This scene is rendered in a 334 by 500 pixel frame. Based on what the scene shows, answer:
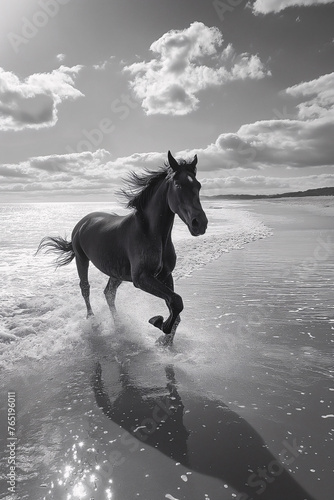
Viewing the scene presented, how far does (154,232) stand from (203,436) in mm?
2458

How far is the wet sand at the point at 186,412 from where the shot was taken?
6.93 feet

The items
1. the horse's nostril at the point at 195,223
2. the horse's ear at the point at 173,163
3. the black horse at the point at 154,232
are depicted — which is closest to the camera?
the horse's nostril at the point at 195,223

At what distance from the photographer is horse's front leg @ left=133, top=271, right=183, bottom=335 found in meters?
4.03

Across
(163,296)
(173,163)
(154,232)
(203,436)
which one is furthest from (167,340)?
(173,163)

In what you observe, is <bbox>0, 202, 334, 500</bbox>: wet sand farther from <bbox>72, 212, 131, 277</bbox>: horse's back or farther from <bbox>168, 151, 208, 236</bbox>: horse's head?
<bbox>168, 151, 208, 236</bbox>: horse's head

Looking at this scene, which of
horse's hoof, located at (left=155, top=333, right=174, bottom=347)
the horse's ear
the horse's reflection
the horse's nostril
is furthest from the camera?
horse's hoof, located at (left=155, top=333, right=174, bottom=347)

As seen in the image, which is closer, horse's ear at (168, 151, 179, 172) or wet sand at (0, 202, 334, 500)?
wet sand at (0, 202, 334, 500)

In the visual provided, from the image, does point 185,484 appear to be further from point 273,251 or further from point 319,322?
point 273,251

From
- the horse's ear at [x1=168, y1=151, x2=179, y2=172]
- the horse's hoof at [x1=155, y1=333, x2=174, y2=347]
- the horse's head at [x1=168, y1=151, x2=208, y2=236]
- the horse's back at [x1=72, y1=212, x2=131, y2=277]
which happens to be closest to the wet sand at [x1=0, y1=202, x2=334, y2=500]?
the horse's hoof at [x1=155, y1=333, x2=174, y2=347]

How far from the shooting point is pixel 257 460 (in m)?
2.28

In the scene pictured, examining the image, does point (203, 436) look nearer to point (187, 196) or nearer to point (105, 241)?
point (187, 196)

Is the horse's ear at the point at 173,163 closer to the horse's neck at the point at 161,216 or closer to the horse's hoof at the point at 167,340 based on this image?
the horse's neck at the point at 161,216

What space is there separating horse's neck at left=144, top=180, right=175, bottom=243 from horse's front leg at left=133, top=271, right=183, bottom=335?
1.76 feet

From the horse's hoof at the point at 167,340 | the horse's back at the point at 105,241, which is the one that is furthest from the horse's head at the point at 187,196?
the horse's hoof at the point at 167,340
